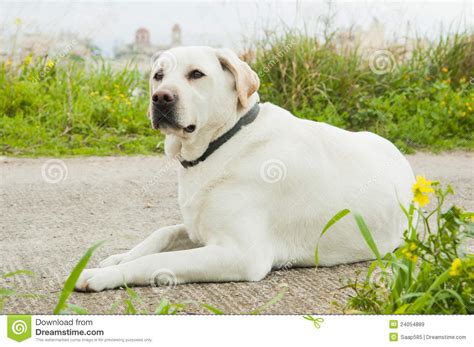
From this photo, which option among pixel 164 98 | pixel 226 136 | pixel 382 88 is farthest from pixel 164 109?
pixel 382 88

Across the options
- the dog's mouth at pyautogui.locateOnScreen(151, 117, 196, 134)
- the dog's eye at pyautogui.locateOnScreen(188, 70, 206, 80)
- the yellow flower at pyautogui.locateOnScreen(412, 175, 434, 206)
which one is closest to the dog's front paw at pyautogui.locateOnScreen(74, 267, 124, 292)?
the dog's mouth at pyautogui.locateOnScreen(151, 117, 196, 134)

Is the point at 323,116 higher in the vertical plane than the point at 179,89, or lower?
lower

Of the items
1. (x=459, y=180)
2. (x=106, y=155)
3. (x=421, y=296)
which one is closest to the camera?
(x=421, y=296)

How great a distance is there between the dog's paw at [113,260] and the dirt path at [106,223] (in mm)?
170

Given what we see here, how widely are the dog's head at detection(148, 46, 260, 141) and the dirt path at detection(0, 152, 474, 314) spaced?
2.40 feet

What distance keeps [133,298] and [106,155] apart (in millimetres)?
4055

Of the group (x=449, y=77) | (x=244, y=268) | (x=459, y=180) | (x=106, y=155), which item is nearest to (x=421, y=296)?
(x=244, y=268)

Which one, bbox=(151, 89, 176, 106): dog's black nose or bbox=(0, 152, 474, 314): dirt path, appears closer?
bbox=(0, 152, 474, 314): dirt path

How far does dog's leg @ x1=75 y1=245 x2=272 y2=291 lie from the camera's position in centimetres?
306

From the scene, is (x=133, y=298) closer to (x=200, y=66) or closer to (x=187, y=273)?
(x=187, y=273)

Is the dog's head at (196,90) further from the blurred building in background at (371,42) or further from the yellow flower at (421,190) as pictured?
the blurred building in background at (371,42)

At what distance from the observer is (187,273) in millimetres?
3137

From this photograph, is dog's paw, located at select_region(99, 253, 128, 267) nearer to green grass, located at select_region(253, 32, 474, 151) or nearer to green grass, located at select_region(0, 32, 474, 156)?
green grass, located at select_region(0, 32, 474, 156)

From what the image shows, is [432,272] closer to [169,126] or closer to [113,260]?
[169,126]
